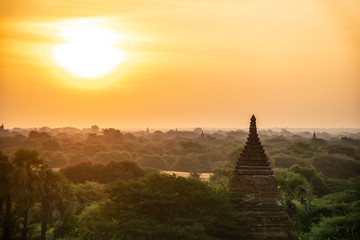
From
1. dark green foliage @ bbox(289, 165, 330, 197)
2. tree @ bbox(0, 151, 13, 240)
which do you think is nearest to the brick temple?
tree @ bbox(0, 151, 13, 240)

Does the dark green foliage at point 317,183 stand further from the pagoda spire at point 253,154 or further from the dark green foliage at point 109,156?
the dark green foliage at point 109,156

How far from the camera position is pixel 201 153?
133500 millimetres

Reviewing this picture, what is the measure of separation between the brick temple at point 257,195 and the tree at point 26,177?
494 inches

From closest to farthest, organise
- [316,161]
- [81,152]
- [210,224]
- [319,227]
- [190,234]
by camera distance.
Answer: [190,234] → [210,224] → [319,227] → [316,161] → [81,152]

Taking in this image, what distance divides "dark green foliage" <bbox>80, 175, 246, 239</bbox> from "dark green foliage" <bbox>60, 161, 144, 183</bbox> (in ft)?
129

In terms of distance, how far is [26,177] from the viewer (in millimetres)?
31609

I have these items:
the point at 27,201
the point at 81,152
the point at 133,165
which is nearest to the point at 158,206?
the point at 27,201

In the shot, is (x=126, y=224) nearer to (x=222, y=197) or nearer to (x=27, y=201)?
(x=222, y=197)

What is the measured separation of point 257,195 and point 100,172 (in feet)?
146

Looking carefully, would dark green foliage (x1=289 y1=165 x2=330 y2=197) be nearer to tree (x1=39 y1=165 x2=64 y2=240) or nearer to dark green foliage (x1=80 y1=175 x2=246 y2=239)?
tree (x1=39 y1=165 x2=64 y2=240)

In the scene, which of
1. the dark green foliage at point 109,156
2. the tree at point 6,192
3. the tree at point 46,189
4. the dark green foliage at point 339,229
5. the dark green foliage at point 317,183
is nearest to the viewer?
the dark green foliage at point 339,229

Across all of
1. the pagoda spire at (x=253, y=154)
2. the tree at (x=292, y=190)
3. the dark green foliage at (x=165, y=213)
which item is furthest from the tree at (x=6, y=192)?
the tree at (x=292, y=190)

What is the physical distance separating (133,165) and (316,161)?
38.5 m

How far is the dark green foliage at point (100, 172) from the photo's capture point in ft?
225
